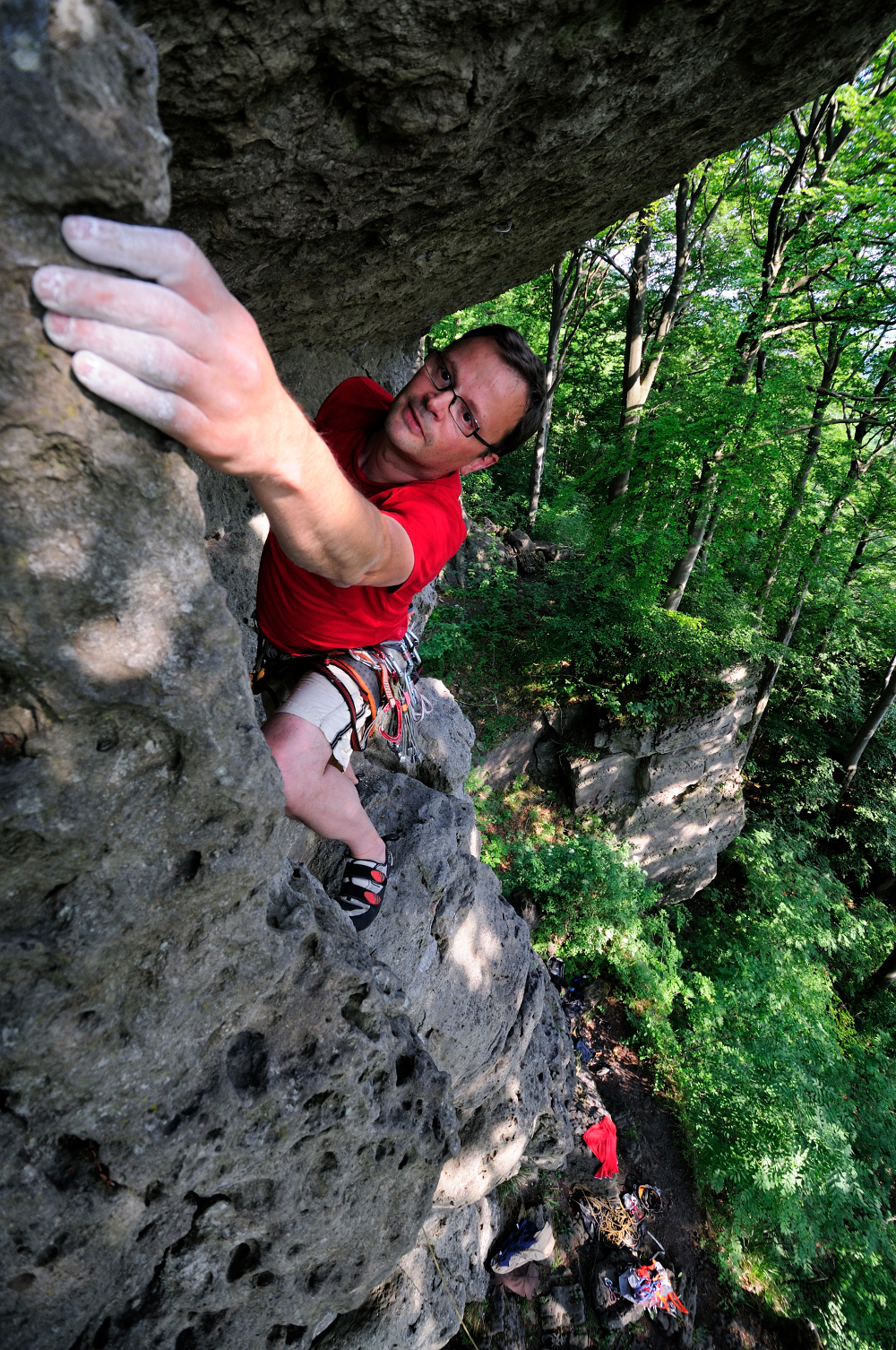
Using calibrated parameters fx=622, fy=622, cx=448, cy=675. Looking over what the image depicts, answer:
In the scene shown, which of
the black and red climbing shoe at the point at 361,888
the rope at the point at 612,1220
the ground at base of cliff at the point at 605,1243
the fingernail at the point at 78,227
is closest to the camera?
the fingernail at the point at 78,227

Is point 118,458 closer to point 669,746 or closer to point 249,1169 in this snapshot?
point 249,1169

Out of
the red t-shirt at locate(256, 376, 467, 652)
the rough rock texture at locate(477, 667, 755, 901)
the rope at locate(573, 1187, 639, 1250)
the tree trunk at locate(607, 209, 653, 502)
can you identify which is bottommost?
the rope at locate(573, 1187, 639, 1250)

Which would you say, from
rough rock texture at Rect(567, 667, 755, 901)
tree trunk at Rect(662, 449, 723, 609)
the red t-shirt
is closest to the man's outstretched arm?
the red t-shirt

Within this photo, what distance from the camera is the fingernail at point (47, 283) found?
2.86 feet

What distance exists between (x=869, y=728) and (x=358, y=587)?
13729 millimetres

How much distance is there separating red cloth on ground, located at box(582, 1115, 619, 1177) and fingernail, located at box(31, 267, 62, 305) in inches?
342

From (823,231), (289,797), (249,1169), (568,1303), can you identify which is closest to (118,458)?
(289,797)

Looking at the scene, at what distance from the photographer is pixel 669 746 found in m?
9.97

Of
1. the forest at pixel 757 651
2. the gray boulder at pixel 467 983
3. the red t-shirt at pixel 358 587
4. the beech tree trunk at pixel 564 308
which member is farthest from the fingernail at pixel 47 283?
the beech tree trunk at pixel 564 308

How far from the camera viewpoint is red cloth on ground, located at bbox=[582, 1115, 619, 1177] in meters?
6.96

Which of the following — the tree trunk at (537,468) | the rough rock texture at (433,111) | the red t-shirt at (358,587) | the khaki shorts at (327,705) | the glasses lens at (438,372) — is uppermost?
the tree trunk at (537,468)

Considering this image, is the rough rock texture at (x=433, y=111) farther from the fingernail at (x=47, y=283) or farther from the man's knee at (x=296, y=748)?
the man's knee at (x=296, y=748)

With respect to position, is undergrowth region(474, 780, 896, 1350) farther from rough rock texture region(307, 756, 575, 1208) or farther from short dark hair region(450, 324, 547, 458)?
short dark hair region(450, 324, 547, 458)

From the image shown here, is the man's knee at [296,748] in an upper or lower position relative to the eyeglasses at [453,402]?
lower
